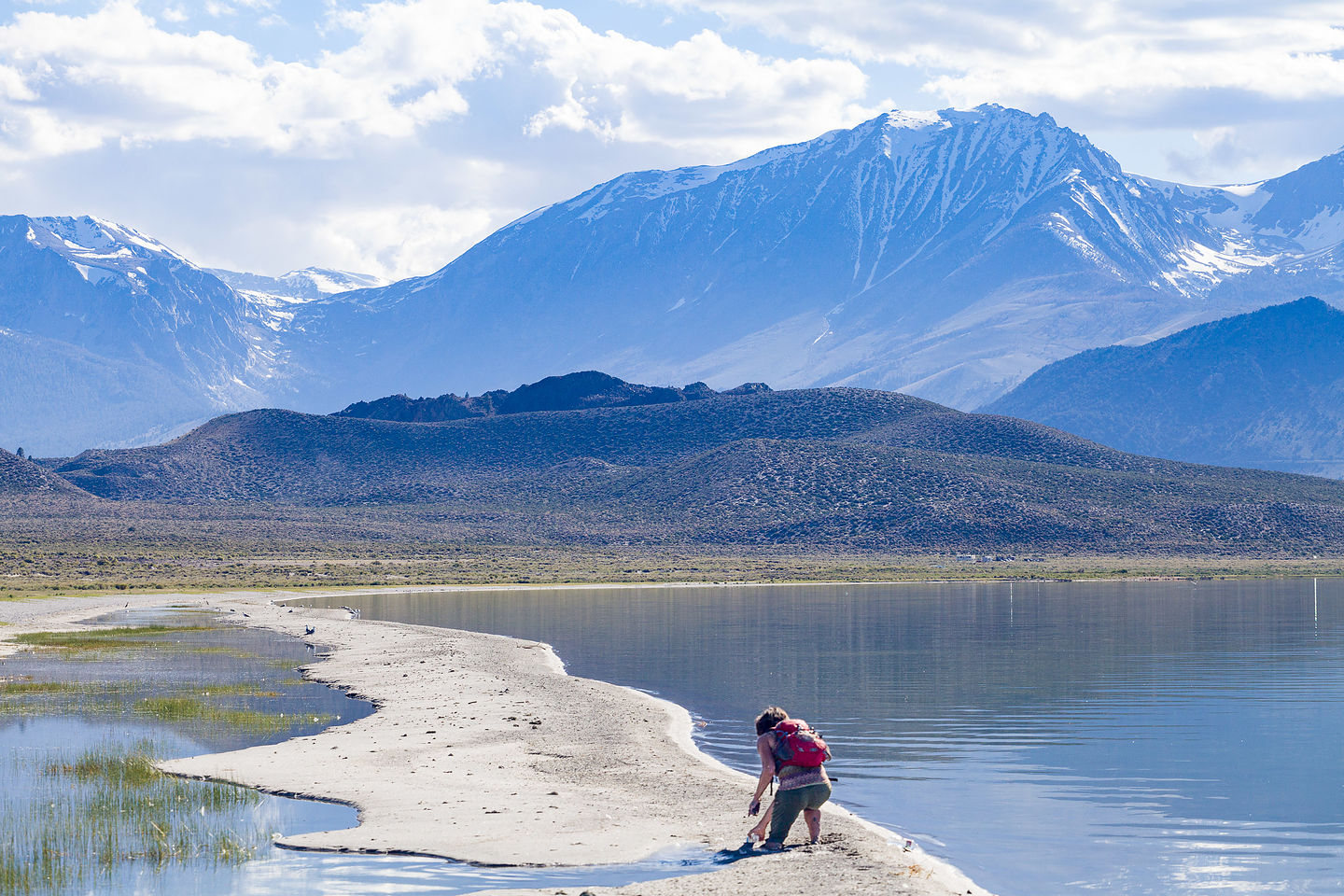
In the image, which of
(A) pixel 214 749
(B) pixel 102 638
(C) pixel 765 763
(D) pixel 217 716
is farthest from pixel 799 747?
(B) pixel 102 638

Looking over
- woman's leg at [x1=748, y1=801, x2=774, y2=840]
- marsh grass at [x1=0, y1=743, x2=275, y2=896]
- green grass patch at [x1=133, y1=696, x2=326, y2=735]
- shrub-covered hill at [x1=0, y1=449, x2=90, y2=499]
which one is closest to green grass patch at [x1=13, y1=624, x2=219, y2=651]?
green grass patch at [x1=133, y1=696, x2=326, y2=735]

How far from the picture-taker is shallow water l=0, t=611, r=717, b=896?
63.3ft

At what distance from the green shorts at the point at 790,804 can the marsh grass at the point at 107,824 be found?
23.3 ft

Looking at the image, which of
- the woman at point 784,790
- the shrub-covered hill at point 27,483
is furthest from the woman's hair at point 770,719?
the shrub-covered hill at point 27,483

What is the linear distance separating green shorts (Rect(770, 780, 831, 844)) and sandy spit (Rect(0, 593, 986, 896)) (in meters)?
0.37

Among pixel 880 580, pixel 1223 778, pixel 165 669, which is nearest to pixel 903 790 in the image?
pixel 1223 778

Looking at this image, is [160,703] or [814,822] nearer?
[814,822]

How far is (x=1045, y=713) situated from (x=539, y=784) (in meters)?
15.7

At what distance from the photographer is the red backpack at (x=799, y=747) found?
20516mm

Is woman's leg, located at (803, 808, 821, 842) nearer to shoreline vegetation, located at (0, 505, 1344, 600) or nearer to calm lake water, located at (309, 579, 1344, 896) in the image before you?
calm lake water, located at (309, 579, 1344, 896)

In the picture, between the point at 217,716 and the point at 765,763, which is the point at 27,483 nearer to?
the point at 217,716

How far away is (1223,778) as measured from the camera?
27.8 metres

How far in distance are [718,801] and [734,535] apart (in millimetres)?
129070

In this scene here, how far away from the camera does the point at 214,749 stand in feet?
95.4
